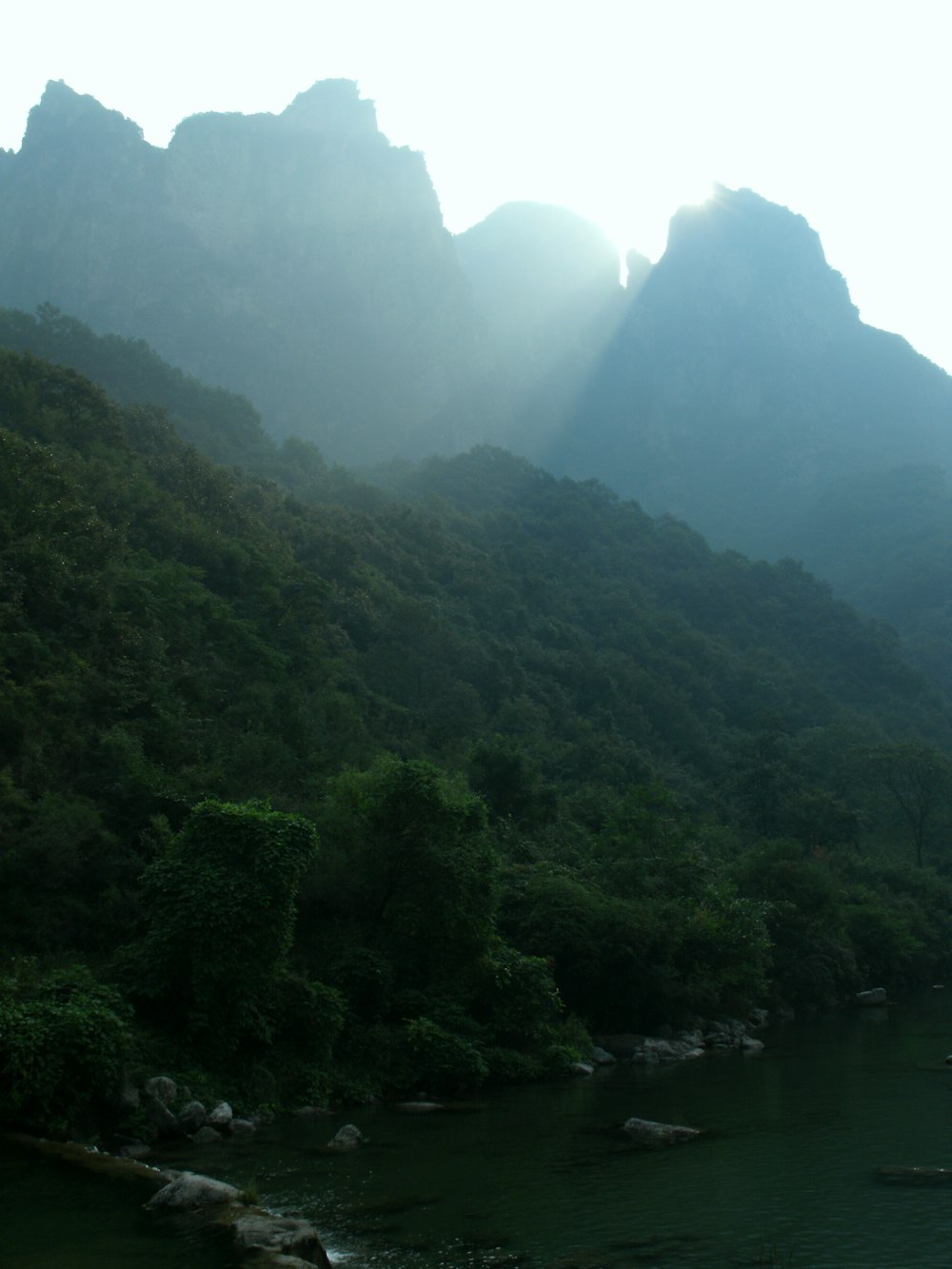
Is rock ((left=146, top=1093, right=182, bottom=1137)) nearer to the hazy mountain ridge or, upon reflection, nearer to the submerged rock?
the submerged rock

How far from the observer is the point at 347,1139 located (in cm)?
1407

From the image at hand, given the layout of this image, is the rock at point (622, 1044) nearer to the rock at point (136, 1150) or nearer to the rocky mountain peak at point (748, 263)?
the rock at point (136, 1150)

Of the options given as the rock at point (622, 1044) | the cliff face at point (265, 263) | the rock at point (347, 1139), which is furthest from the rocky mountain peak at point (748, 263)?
the rock at point (347, 1139)

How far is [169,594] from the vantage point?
32062 mm

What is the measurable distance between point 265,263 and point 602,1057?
337 ft

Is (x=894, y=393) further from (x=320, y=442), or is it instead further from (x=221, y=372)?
(x=221, y=372)

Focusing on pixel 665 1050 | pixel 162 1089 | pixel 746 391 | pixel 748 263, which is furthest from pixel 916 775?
pixel 748 263

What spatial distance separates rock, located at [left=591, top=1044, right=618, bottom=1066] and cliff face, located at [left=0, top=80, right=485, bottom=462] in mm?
87511

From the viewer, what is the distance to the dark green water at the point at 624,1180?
9328 mm

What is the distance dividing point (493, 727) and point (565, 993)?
71.1 ft

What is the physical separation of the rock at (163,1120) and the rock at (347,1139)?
2120 millimetres

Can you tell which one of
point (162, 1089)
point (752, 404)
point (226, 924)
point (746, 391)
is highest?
point (746, 391)

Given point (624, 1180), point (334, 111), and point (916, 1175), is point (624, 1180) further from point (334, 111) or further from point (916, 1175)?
point (334, 111)

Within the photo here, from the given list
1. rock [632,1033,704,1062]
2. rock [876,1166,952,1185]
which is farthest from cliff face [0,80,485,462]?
rock [876,1166,952,1185]
